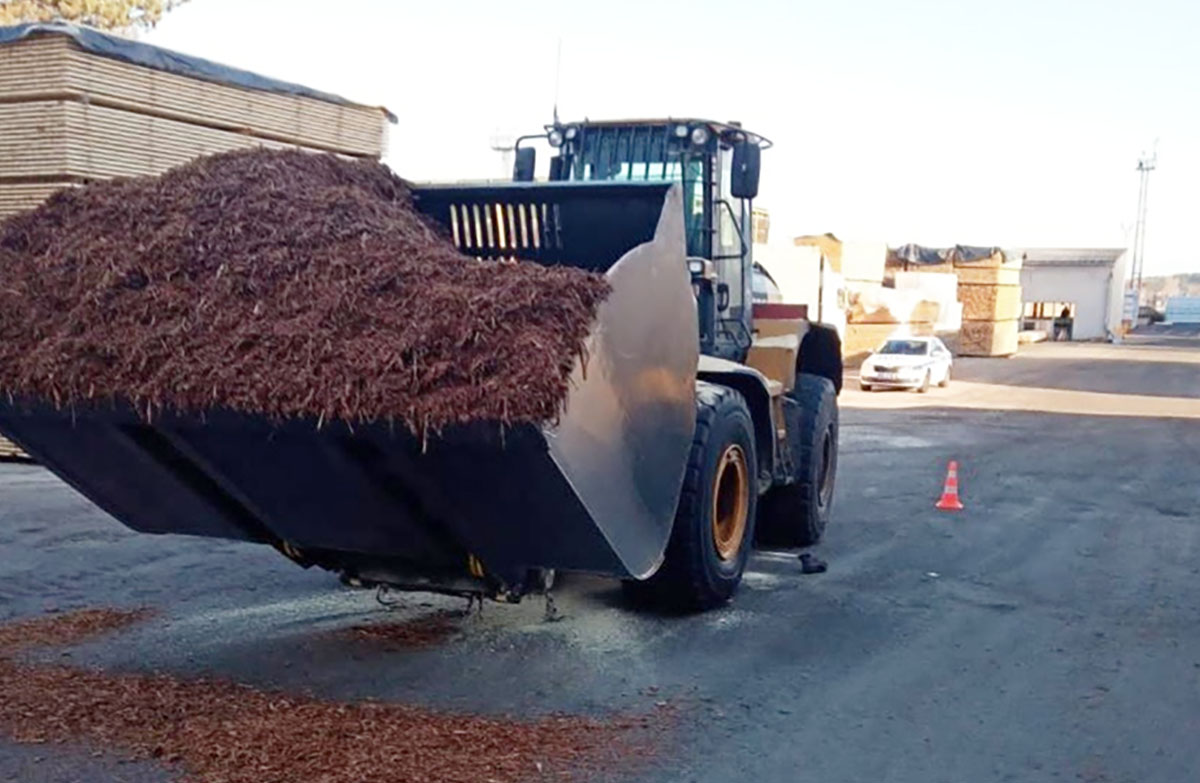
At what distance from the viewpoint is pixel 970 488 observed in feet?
41.8

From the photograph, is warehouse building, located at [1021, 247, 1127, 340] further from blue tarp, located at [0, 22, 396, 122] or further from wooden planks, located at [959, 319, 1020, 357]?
blue tarp, located at [0, 22, 396, 122]

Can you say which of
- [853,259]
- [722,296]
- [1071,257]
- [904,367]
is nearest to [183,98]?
[722,296]

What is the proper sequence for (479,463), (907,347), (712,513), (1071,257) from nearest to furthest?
(479,463) → (712,513) → (907,347) → (1071,257)

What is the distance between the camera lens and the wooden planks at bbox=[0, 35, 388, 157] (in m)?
12.1

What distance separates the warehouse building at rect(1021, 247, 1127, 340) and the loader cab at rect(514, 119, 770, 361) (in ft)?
193

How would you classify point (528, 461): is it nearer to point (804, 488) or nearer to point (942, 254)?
point (804, 488)

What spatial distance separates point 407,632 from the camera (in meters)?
6.70

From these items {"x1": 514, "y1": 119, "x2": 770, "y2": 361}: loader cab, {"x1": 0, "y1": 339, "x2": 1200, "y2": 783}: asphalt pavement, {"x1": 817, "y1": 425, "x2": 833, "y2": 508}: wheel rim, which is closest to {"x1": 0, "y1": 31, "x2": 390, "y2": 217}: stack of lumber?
{"x1": 0, "y1": 339, "x2": 1200, "y2": 783}: asphalt pavement

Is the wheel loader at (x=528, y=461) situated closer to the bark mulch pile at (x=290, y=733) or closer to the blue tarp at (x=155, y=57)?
the bark mulch pile at (x=290, y=733)

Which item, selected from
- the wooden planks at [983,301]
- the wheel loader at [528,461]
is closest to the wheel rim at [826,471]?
the wheel loader at [528,461]

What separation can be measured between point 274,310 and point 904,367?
23.6 m

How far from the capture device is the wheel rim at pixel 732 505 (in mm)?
7184

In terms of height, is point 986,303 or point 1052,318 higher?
point 986,303

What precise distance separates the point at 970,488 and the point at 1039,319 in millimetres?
56874
